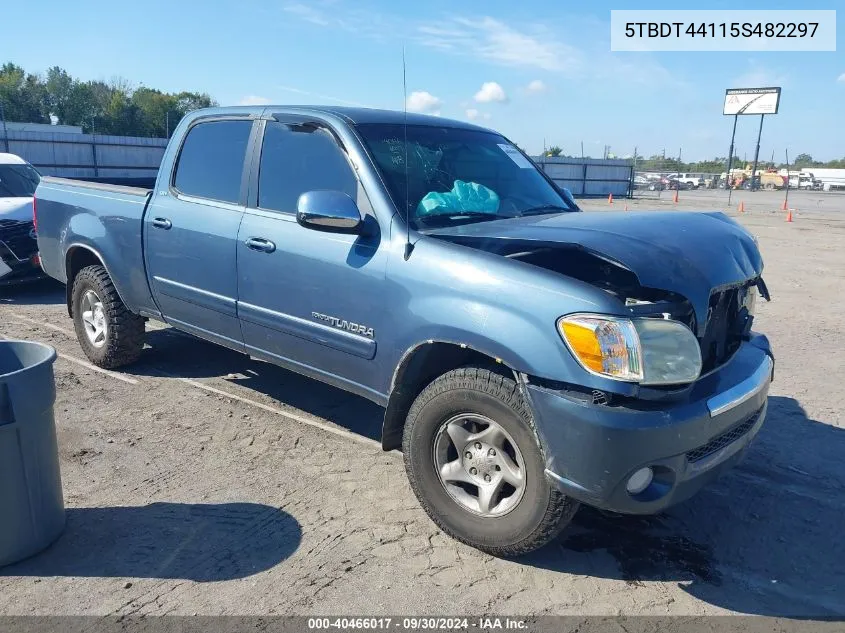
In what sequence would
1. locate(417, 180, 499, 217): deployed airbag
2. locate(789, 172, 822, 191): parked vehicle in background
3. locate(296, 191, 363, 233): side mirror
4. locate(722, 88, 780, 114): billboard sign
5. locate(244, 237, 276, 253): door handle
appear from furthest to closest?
locate(789, 172, 822, 191): parked vehicle in background
locate(722, 88, 780, 114): billboard sign
locate(244, 237, 276, 253): door handle
locate(417, 180, 499, 217): deployed airbag
locate(296, 191, 363, 233): side mirror

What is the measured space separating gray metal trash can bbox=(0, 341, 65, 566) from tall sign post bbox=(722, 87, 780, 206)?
180 ft

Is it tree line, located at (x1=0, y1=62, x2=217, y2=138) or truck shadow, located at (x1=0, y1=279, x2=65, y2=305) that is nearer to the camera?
truck shadow, located at (x1=0, y1=279, x2=65, y2=305)

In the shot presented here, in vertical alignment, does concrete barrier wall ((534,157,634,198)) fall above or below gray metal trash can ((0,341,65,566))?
above

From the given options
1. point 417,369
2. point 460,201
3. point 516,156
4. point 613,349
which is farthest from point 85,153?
point 613,349

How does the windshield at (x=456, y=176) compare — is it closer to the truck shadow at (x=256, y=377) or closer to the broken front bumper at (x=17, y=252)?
→ the truck shadow at (x=256, y=377)

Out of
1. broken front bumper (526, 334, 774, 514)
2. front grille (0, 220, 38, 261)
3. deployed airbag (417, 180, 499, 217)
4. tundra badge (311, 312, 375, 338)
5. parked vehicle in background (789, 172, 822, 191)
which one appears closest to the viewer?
broken front bumper (526, 334, 774, 514)

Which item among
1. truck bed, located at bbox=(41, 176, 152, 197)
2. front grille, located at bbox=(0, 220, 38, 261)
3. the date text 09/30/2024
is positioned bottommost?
the date text 09/30/2024

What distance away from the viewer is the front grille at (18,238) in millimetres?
8305

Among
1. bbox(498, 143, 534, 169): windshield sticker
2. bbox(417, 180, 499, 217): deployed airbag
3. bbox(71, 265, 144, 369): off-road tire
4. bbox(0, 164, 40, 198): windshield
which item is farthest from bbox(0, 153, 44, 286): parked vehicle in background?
bbox(417, 180, 499, 217): deployed airbag

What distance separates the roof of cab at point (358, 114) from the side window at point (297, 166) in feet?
0.40

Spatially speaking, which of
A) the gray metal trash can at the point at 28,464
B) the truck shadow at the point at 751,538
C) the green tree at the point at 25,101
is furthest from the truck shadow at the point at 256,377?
the green tree at the point at 25,101

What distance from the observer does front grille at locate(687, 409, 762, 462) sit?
291cm

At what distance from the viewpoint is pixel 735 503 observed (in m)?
3.75

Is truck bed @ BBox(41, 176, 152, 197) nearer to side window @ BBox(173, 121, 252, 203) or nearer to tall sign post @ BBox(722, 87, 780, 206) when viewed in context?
side window @ BBox(173, 121, 252, 203)
